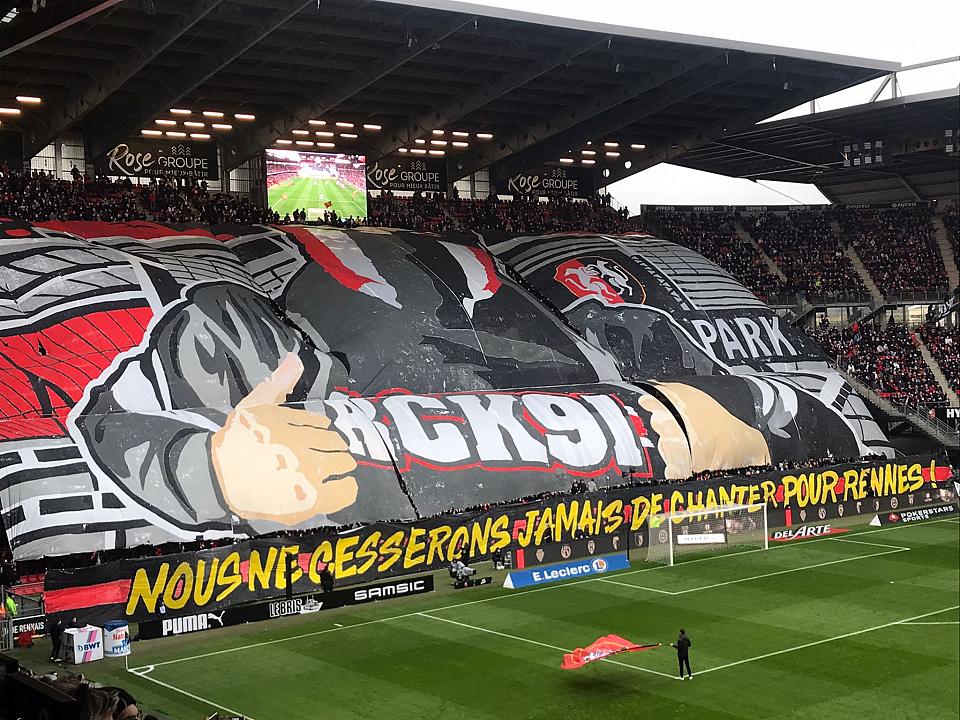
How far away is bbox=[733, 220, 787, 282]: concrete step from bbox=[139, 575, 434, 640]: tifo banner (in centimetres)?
4156

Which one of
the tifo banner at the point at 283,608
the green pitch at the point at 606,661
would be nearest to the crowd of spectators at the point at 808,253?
the green pitch at the point at 606,661

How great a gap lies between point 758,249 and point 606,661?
48.9 metres

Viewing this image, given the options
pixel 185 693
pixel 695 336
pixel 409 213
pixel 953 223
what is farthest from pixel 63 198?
pixel 953 223

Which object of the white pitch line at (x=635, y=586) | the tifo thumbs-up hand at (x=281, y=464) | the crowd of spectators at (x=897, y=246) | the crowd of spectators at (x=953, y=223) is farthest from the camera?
the crowd of spectators at (x=953, y=223)

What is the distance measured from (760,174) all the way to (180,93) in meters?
39.1

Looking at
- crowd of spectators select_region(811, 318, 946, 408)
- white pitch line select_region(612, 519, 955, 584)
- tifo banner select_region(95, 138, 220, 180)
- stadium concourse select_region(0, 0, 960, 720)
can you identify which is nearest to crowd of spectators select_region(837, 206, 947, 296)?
stadium concourse select_region(0, 0, 960, 720)

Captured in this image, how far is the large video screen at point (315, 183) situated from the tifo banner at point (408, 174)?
617cm

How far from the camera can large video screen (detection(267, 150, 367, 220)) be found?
5325 cm

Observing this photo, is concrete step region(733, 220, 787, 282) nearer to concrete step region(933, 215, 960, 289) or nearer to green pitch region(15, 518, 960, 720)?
concrete step region(933, 215, 960, 289)

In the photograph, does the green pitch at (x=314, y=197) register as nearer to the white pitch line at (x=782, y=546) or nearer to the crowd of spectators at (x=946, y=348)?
the white pitch line at (x=782, y=546)

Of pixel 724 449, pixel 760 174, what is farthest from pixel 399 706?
pixel 760 174

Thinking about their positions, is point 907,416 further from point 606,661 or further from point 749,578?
point 606,661

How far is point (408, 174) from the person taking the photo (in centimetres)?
6234

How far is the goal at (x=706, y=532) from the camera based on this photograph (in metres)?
35.2
